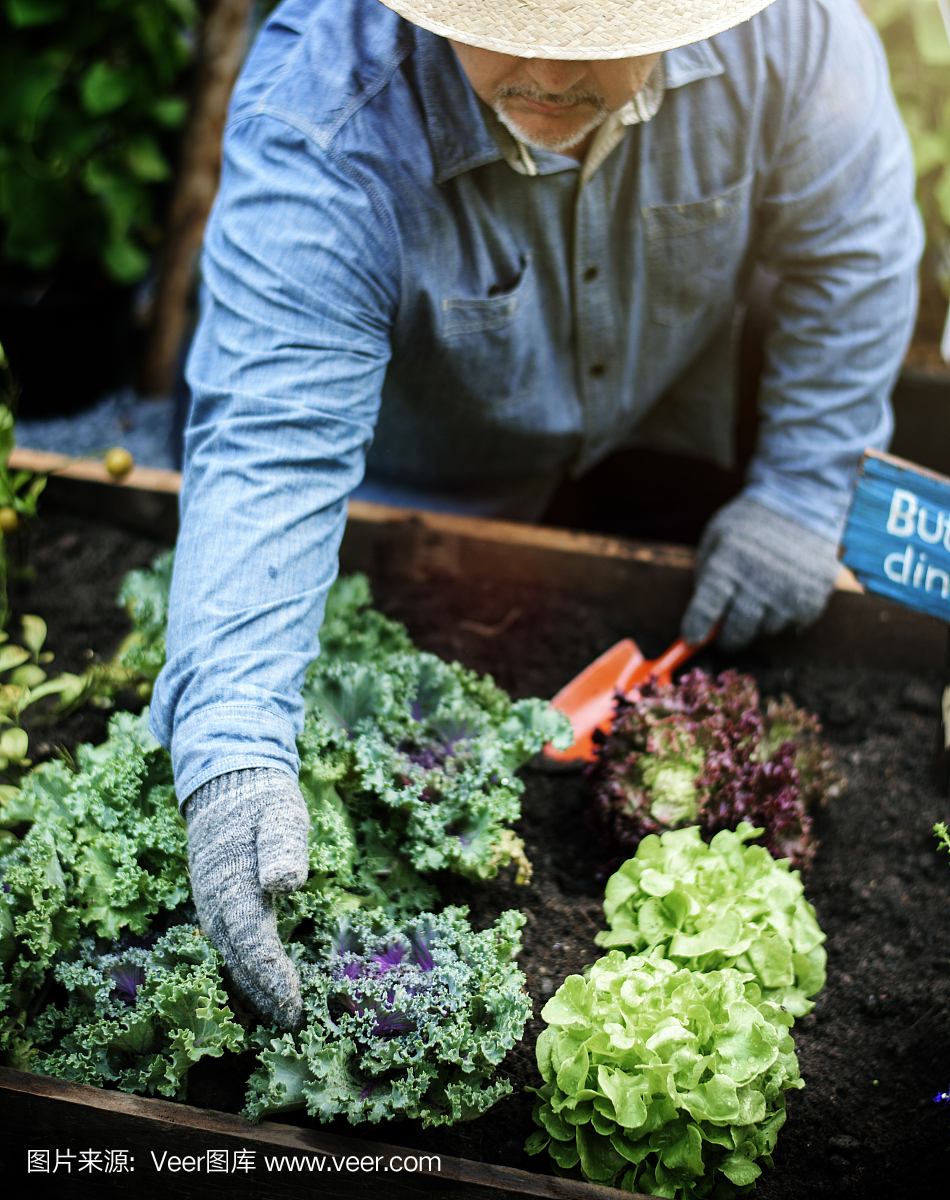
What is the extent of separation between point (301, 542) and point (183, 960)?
1.86 ft

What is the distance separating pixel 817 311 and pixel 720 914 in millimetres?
1192

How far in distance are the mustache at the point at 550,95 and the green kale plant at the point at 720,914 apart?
40.7 inches

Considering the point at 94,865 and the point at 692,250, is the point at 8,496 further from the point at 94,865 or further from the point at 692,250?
the point at 692,250

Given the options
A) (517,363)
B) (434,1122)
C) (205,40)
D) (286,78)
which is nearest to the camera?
(434,1122)

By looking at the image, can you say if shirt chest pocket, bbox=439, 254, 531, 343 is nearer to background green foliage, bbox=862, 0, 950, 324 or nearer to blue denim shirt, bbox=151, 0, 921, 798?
blue denim shirt, bbox=151, 0, 921, 798

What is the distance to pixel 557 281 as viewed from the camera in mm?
1769

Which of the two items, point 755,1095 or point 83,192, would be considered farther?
point 83,192

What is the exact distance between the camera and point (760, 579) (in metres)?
1.84

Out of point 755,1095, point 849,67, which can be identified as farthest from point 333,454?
point 849,67

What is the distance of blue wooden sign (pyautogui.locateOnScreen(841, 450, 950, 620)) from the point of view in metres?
1.48

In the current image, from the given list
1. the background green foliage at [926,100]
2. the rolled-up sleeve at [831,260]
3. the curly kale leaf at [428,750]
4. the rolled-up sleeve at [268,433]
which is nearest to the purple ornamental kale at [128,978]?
the rolled-up sleeve at [268,433]

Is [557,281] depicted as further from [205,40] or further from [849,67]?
[205,40]

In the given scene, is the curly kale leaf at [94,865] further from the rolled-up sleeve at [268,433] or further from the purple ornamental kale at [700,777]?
the purple ornamental kale at [700,777]

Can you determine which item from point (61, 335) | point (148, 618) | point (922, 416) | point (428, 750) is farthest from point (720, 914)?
point (61, 335)
